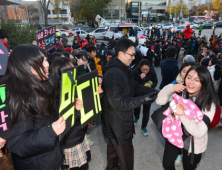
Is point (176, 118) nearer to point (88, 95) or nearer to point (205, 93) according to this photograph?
point (205, 93)

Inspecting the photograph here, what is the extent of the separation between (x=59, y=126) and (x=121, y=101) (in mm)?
760

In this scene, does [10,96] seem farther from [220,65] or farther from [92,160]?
[220,65]

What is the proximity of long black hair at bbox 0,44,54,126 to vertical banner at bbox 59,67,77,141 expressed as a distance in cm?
17

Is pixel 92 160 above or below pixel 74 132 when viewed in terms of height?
below

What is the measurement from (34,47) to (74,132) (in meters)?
1.15

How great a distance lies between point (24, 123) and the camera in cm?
128

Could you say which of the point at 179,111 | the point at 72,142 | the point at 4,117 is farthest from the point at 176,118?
the point at 4,117

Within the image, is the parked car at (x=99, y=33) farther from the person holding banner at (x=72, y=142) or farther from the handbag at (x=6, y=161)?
the handbag at (x=6, y=161)

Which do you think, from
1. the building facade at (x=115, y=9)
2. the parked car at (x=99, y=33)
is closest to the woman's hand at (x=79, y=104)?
the parked car at (x=99, y=33)

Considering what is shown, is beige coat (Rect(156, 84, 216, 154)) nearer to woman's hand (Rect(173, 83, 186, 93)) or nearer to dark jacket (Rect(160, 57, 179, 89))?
woman's hand (Rect(173, 83, 186, 93))

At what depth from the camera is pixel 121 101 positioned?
72.6 inches

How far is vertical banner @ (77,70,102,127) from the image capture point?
162 cm

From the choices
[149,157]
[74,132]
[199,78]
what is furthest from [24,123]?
[149,157]

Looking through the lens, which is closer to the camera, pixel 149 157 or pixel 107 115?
pixel 107 115
